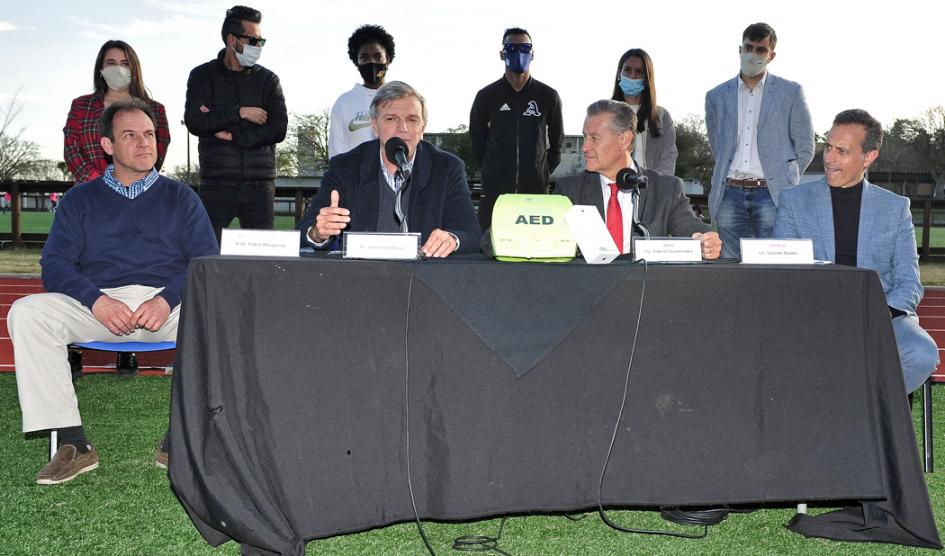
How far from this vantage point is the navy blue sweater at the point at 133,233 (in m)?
3.34

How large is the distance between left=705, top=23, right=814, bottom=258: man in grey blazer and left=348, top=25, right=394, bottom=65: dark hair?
1.91m

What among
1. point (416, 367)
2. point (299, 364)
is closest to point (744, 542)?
point (416, 367)

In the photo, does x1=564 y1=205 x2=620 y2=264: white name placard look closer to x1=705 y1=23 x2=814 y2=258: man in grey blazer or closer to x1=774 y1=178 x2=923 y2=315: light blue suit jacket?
x1=774 y1=178 x2=923 y2=315: light blue suit jacket

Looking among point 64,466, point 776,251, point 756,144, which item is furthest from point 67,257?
point 756,144

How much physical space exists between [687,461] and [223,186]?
319 centimetres

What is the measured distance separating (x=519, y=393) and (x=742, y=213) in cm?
269

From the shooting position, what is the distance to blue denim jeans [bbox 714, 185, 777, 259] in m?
4.38

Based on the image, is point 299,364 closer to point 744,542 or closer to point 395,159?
point 395,159

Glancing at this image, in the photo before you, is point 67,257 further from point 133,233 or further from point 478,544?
point 478,544

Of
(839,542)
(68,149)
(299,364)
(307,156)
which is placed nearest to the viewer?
(299,364)

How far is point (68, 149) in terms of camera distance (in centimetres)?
448

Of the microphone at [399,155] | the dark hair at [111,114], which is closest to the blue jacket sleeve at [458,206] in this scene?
the microphone at [399,155]

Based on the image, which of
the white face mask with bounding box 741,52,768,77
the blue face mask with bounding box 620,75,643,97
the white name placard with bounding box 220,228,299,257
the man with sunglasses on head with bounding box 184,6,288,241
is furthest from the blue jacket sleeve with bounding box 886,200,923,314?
the man with sunglasses on head with bounding box 184,6,288,241

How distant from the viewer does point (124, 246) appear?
3383mm
